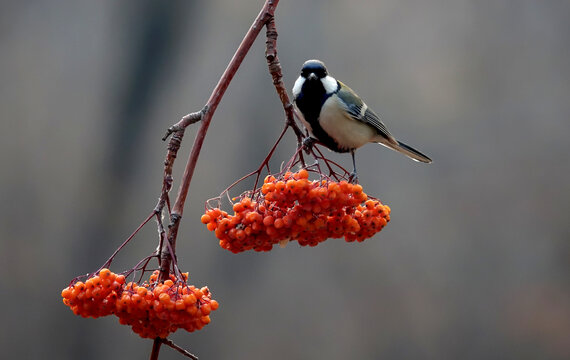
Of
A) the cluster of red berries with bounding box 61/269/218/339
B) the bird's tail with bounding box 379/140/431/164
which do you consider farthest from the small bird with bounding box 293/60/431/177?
the cluster of red berries with bounding box 61/269/218/339

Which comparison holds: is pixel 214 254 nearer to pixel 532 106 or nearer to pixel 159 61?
pixel 159 61

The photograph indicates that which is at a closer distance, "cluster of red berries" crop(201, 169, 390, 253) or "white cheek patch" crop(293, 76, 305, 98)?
"cluster of red berries" crop(201, 169, 390, 253)

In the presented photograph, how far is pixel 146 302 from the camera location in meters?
0.67

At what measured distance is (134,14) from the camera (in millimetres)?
2611

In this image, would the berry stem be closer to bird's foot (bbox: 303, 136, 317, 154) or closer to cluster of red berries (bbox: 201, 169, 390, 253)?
cluster of red berries (bbox: 201, 169, 390, 253)

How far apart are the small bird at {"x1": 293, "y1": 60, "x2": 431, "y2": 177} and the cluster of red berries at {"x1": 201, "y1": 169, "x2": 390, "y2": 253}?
284 mm

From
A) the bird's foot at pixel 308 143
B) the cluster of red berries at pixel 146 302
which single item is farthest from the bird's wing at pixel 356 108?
the cluster of red berries at pixel 146 302

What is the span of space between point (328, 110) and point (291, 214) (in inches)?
15.7

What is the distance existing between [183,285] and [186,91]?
6.55ft

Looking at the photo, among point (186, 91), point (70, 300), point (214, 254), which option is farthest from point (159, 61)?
point (70, 300)

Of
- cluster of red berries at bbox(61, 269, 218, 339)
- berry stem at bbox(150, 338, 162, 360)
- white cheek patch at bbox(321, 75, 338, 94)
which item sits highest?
white cheek patch at bbox(321, 75, 338, 94)

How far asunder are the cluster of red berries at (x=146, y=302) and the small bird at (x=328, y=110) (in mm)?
457

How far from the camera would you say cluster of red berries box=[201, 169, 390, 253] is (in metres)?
0.73

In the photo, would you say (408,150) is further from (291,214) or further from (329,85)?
(291,214)
